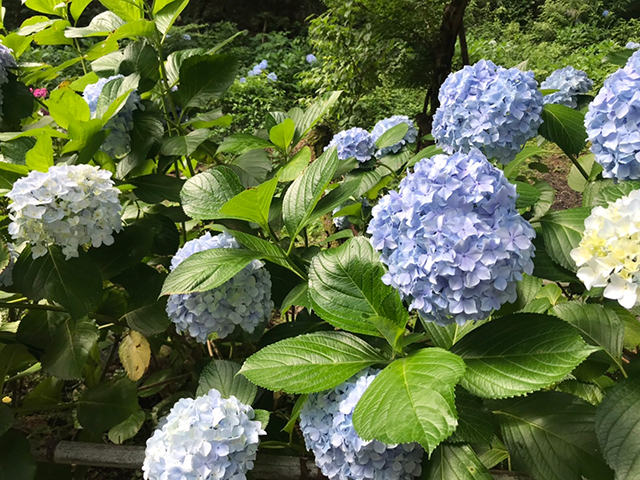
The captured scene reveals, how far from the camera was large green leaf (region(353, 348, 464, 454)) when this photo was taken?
1.84 ft

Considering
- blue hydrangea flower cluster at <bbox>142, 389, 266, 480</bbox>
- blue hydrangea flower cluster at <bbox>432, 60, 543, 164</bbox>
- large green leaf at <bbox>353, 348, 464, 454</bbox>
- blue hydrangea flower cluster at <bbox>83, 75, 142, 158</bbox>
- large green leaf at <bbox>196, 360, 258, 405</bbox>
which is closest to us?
large green leaf at <bbox>353, 348, 464, 454</bbox>

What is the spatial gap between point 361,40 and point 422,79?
626 mm

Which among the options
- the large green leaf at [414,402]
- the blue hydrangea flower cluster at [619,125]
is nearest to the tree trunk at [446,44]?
the blue hydrangea flower cluster at [619,125]

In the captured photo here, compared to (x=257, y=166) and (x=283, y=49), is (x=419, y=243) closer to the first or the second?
(x=257, y=166)

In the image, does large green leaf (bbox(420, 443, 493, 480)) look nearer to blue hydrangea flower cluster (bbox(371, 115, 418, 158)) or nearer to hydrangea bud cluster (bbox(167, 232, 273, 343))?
hydrangea bud cluster (bbox(167, 232, 273, 343))

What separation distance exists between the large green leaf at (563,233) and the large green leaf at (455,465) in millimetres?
341

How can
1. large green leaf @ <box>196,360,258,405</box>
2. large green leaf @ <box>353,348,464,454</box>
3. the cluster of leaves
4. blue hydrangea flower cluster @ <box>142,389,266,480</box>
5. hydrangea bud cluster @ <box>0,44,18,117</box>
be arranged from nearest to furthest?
large green leaf @ <box>353,348,464,454</box>
the cluster of leaves
blue hydrangea flower cluster @ <box>142,389,266,480</box>
large green leaf @ <box>196,360,258,405</box>
hydrangea bud cluster @ <box>0,44,18,117</box>

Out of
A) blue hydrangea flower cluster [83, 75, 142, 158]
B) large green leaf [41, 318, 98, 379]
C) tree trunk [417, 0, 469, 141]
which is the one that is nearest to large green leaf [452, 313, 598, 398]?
large green leaf [41, 318, 98, 379]

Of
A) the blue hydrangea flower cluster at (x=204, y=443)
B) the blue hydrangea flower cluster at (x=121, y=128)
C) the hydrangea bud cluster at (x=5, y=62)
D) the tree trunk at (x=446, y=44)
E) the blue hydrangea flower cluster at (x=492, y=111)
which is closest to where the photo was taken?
the blue hydrangea flower cluster at (x=204, y=443)

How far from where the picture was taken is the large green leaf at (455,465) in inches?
27.0

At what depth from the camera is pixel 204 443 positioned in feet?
2.61

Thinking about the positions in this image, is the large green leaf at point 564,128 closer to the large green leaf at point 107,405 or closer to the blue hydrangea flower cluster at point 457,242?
the blue hydrangea flower cluster at point 457,242

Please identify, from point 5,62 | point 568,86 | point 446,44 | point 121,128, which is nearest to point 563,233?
point 568,86

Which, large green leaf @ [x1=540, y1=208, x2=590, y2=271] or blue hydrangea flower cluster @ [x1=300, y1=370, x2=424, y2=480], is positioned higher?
large green leaf @ [x1=540, y1=208, x2=590, y2=271]
